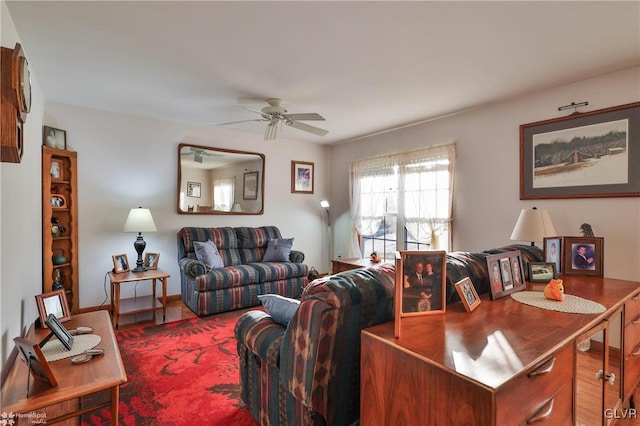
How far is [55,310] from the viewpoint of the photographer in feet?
6.11

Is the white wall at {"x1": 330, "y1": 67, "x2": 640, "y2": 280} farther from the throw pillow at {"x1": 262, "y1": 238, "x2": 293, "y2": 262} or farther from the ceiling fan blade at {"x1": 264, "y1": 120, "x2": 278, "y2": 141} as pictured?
the throw pillow at {"x1": 262, "y1": 238, "x2": 293, "y2": 262}

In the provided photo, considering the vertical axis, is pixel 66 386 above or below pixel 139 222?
below

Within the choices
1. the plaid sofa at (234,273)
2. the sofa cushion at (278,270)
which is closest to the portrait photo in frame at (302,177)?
the plaid sofa at (234,273)

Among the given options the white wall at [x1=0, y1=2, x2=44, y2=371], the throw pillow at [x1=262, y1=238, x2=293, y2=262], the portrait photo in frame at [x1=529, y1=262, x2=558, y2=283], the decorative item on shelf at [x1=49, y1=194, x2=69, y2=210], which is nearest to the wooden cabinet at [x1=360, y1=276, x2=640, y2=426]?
the portrait photo in frame at [x1=529, y1=262, x2=558, y2=283]

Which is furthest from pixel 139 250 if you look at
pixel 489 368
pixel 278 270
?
pixel 489 368

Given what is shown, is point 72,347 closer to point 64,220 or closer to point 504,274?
point 504,274

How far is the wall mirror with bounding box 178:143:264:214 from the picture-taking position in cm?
449

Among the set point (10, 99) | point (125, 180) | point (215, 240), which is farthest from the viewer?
point (215, 240)

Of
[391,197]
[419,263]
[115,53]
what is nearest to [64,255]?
[115,53]

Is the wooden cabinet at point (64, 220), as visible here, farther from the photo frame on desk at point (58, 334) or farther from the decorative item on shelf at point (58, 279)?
the photo frame on desk at point (58, 334)

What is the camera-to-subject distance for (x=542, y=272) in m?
1.80

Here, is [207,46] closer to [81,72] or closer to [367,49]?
[367,49]

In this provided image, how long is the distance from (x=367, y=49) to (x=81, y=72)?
2.55 m

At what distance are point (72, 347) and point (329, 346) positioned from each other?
1.36 meters
